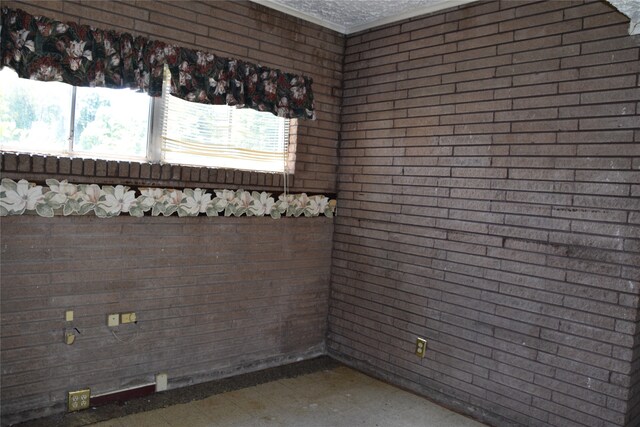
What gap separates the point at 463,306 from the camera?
3.43 m

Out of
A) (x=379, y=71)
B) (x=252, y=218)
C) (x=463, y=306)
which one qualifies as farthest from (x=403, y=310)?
(x=379, y=71)

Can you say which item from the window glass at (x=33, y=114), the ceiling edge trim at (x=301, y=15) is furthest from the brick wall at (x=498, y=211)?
the window glass at (x=33, y=114)

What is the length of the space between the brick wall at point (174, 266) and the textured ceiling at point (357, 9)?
10 cm

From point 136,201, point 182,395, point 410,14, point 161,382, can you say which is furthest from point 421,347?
point 410,14

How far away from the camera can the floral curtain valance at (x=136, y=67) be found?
8.84 feet

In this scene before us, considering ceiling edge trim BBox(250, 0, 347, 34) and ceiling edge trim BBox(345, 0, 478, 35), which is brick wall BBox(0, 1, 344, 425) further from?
Answer: ceiling edge trim BBox(345, 0, 478, 35)

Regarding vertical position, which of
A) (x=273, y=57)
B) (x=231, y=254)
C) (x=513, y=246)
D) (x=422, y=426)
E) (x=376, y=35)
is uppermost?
(x=376, y=35)

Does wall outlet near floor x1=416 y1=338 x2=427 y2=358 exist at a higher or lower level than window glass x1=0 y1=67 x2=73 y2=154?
lower

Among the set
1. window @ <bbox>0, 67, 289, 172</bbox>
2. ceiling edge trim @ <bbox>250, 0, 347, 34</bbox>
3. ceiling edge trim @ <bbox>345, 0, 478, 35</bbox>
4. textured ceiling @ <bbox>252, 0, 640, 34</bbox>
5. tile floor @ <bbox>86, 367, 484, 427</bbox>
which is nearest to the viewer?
window @ <bbox>0, 67, 289, 172</bbox>

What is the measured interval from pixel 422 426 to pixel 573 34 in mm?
2626

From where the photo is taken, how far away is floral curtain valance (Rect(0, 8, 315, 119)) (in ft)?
8.84

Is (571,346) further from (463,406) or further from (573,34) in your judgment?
(573,34)

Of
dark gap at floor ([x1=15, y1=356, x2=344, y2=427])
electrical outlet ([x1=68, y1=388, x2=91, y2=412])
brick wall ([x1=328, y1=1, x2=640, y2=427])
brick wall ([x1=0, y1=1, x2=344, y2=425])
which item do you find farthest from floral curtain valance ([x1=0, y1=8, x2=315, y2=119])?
dark gap at floor ([x1=15, y1=356, x2=344, y2=427])

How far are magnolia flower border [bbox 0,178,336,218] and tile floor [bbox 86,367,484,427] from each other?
4.25ft
